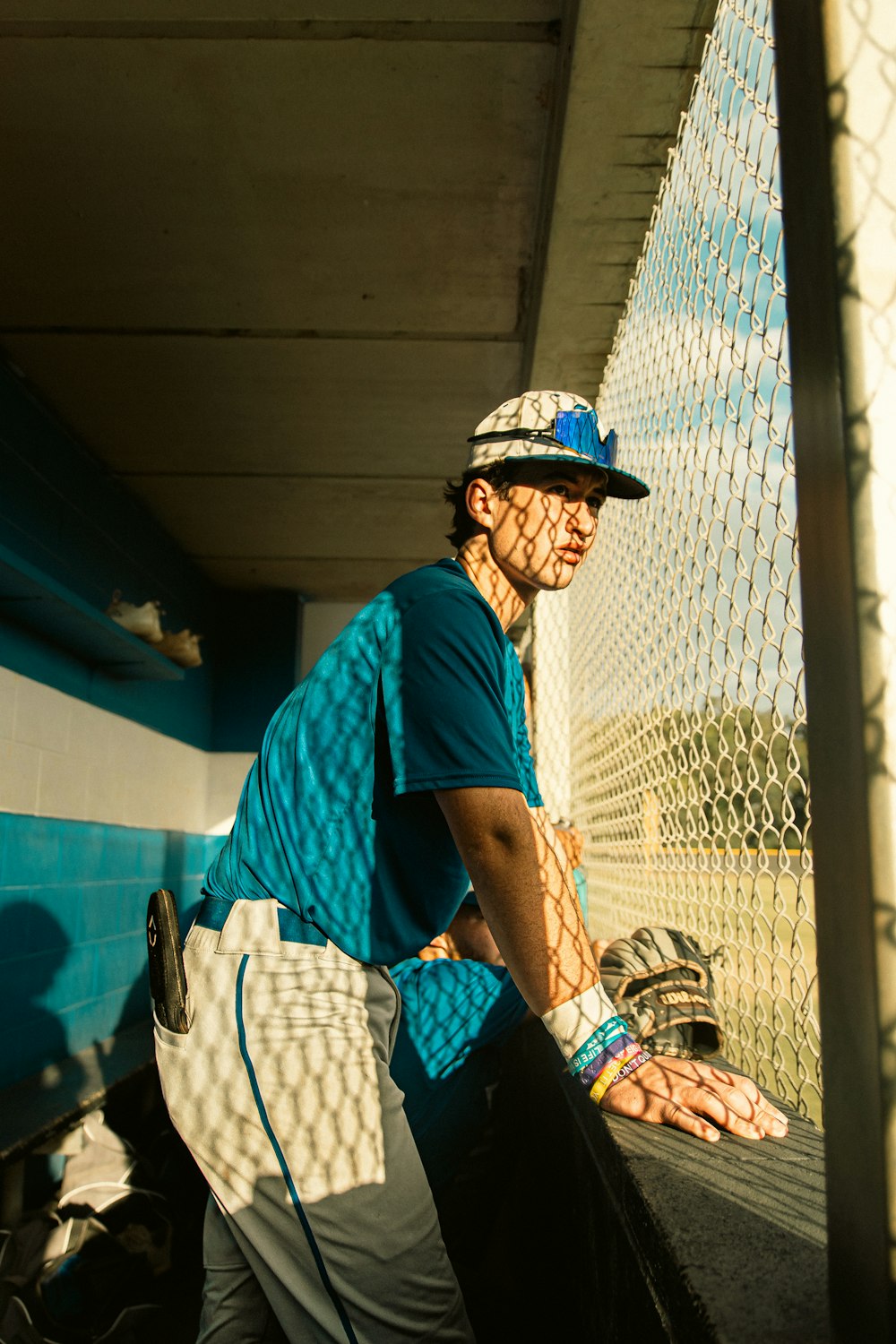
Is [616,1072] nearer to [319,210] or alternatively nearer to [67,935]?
[319,210]

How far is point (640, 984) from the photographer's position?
2.03 meters

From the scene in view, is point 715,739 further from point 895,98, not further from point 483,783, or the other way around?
point 895,98

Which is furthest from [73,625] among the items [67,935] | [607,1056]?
[607,1056]

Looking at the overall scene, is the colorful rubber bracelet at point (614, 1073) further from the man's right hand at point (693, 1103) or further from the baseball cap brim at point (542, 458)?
the baseball cap brim at point (542, 458)

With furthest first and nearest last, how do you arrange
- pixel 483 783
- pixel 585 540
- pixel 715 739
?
pixel 715 739
pixel 585 540
pixel 483 783

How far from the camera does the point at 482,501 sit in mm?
1786

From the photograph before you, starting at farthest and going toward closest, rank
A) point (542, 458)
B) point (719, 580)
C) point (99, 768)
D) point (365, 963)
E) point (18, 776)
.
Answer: point (99, 768) → point (18, 776) → point (719, 580) → point (542, 458) → point (365, 963)

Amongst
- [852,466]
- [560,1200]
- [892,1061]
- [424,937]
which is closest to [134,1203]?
[560,1200]

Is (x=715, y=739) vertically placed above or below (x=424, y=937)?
above

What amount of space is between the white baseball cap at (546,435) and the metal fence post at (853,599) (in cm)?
98

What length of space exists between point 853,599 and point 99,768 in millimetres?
4157

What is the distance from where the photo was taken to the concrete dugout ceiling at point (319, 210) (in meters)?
2.16

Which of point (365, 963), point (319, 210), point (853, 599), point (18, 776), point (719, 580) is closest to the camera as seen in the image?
point (853, 599)

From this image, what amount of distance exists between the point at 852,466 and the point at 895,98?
0.91 feet
